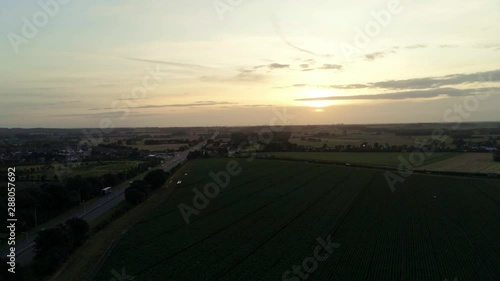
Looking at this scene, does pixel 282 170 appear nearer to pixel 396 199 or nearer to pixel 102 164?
pixel 396 199

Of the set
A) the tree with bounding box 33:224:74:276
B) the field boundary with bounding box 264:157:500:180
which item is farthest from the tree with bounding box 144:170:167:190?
the field boundary with bounding box 264:157:500:180

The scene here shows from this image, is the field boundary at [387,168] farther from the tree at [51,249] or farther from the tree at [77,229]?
the tree at [51,249]

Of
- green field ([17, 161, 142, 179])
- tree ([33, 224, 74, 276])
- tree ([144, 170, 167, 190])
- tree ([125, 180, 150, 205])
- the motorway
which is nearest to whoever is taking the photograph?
tree ([33, 224, 74, 276])

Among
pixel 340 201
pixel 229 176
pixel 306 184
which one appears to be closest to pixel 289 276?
pixel 340 201

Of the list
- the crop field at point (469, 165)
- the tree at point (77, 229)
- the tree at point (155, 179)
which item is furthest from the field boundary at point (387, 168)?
the tree at point (77, 229)

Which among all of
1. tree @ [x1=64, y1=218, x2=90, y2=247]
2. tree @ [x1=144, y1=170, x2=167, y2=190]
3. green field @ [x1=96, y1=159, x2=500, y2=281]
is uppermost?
tree @ [x1=144, y1=170, x2=167, y2=190]

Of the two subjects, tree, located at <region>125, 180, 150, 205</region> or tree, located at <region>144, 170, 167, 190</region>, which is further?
tree, located at <region>144, 170, 167, 190</region>

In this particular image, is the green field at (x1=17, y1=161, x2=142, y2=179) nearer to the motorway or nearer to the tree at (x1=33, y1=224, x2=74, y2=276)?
the motorway
